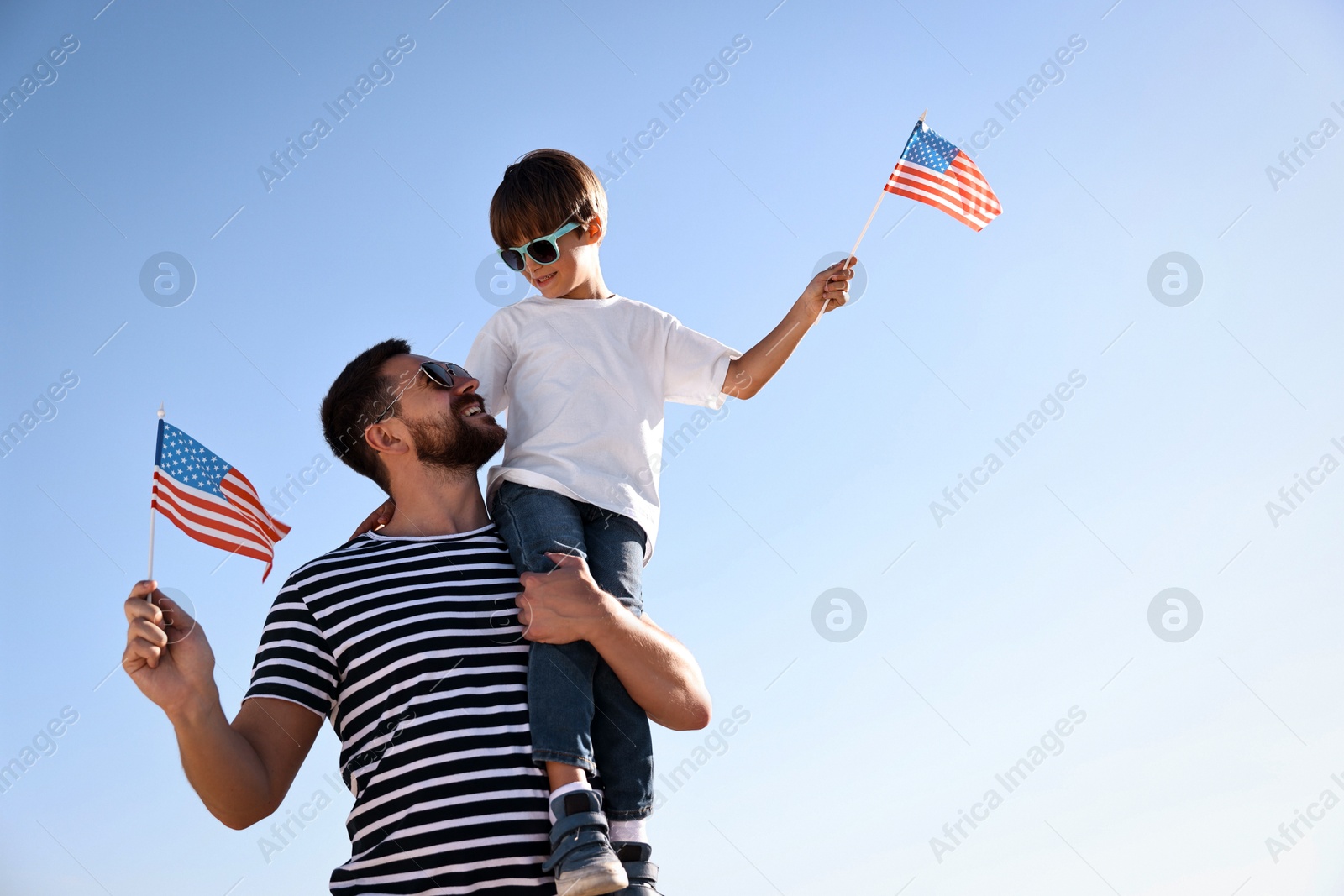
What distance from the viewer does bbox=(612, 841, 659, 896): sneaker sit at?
3.71 meters

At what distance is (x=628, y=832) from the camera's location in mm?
3801

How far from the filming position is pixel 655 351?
16.1ft

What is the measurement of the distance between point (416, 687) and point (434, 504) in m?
0.92

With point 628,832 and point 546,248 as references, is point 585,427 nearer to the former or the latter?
point 546,248

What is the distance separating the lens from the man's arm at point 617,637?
3805mm

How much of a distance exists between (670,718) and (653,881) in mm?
594

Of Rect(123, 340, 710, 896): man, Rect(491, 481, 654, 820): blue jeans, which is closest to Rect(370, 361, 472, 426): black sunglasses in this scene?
Rect(123, 340, 710, 896): man

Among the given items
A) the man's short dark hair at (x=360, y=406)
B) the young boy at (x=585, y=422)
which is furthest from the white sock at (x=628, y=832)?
the man's short dark hair at (x=360, y=406)

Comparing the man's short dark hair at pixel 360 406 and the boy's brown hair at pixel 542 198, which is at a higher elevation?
the boy's brown hair at pixel 542 198

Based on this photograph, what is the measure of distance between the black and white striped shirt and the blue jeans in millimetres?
100

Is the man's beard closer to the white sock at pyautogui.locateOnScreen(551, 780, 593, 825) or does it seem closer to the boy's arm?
the boy's arm

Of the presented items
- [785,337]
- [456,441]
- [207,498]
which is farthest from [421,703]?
[785,337]

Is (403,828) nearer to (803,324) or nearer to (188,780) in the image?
(188,780)

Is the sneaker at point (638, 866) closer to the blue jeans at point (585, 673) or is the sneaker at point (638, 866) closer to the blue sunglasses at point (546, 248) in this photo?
the blue jeans at point (585, 673)
